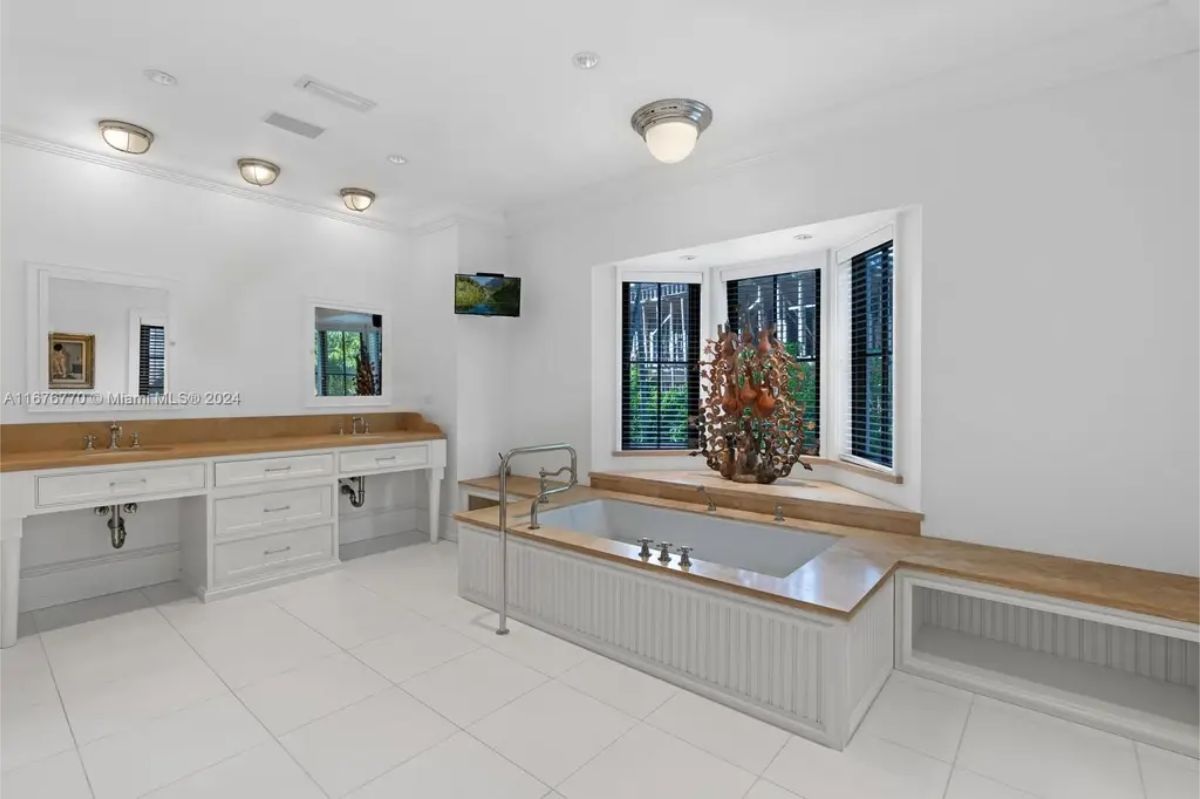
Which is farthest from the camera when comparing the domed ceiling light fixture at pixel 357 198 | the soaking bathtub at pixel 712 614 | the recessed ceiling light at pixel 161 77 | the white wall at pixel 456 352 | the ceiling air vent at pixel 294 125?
the white wall at pixel 456 352

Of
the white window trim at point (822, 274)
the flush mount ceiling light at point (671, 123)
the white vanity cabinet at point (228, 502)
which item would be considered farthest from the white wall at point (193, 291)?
the white window trim at point (822, 274)

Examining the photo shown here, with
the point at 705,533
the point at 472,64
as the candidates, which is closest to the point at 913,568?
the point at 705,533

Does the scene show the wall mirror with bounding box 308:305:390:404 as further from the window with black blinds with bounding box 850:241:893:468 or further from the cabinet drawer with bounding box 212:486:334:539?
the window with black blinds with bounding box 850:241:893:468

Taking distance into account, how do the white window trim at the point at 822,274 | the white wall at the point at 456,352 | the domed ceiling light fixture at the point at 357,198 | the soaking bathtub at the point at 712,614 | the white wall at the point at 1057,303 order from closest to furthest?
the soaking bathtub at the point at 712,614 < the white wall at the point at 1057,303 < the white window trim at the point at 822,274 < the domed ceiling light fixture at the point at 357,198 < the white wall at the point at 456,352

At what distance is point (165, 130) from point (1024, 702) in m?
4.86

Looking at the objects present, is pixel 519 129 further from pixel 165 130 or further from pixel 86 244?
pixel 86 244

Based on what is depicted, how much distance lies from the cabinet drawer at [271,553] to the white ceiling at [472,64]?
2.34m

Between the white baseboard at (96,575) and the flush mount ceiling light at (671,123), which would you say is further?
the white baseboard at (96,575)

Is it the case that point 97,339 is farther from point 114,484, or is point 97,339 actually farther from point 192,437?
point 114,484

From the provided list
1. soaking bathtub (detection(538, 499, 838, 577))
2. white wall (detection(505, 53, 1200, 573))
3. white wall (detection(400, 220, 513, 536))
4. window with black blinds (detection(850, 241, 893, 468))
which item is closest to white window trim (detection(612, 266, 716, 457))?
soaking bathtub (detection(538, 499, 838, 577))

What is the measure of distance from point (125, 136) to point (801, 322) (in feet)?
13.6

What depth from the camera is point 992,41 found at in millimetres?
2416

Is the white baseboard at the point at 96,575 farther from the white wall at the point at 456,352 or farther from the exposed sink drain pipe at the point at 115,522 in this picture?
the white wall at the point at 456,352

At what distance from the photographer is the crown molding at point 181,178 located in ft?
10.6
